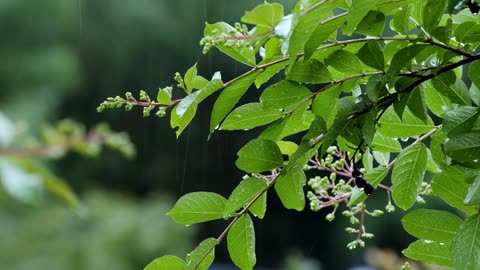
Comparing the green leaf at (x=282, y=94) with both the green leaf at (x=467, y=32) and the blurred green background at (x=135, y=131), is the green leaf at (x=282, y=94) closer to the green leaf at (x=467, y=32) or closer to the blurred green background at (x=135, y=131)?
the green leaf at (x=467, y=32)

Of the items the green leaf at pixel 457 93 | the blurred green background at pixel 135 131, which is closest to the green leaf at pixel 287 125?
the green leaf at pixel 457 93

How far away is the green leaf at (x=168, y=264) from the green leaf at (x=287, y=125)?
0.37ft

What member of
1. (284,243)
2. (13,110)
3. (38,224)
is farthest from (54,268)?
(284,243)

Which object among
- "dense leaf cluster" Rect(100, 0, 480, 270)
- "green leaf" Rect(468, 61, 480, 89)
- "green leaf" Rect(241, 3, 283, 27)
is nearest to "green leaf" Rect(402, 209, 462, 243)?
"dense leaf cluster" Rect(100, 0, 480, 270)

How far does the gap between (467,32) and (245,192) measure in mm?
189

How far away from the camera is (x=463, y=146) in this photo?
0.43 meters

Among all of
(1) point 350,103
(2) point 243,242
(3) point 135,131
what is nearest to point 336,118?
(1) point 350,103

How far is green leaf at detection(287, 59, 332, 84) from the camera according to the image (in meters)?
0.44

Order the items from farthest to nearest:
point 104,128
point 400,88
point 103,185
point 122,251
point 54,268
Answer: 1. point 103,185
2. point 122,251
3. point 54,268
4. point 400,88
5. point 104,128

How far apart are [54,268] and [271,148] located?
125 inches

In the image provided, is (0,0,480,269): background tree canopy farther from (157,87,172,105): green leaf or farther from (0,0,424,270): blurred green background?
(0,0,424,270): blurred green background

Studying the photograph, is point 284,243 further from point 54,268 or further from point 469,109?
point 469,109

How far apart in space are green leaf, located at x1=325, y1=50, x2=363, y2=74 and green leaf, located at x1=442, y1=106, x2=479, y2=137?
7cm

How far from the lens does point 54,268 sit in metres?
3.42
